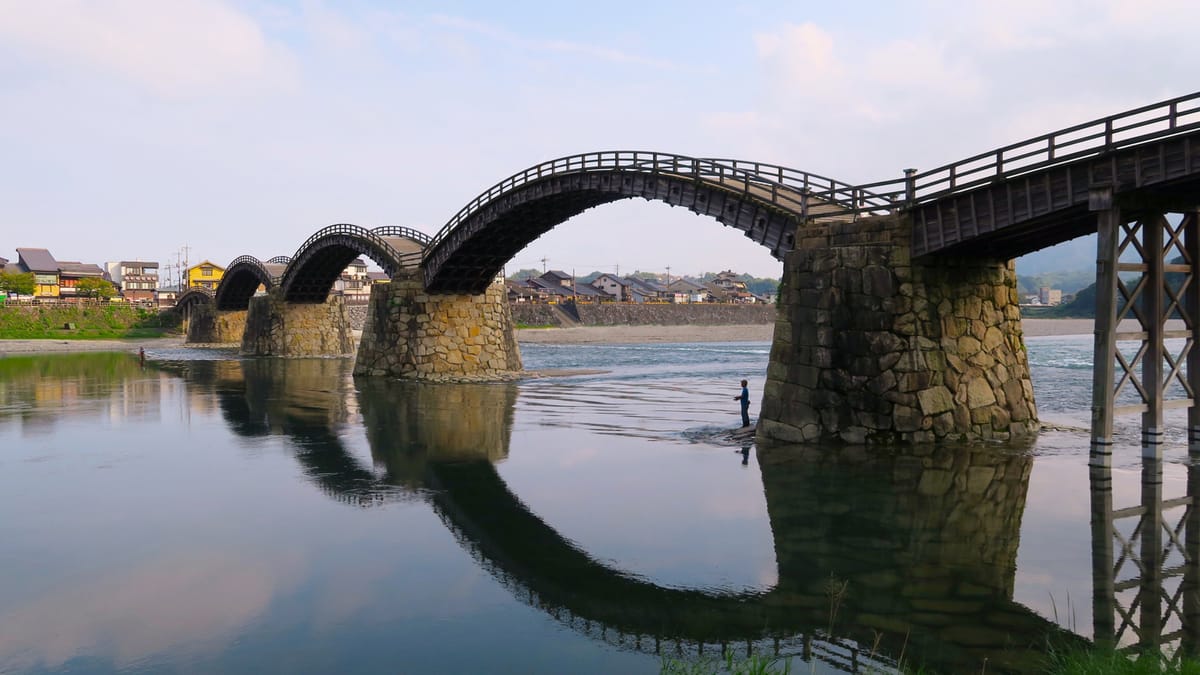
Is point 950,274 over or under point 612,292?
under

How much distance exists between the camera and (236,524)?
14812mm

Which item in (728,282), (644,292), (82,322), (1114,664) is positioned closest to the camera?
(1114,664)

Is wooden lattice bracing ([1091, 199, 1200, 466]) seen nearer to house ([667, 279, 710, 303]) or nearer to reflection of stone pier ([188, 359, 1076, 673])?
reflection of stone pier ([188, 359, 1076, 673])

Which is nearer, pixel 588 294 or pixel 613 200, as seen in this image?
pixel 613 200

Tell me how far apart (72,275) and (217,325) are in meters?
47.6

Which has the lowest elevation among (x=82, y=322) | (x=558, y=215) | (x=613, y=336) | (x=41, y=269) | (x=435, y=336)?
(x=613, y=336)

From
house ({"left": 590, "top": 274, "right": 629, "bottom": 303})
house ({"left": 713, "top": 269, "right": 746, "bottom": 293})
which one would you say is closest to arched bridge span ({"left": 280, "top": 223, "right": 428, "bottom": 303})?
house ({"left": 590, "top": 274, "right": 629, "bottom": 303})

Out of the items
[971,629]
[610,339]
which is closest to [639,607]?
[971,629]

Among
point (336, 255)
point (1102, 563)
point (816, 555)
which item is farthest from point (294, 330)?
point (1102, 563)

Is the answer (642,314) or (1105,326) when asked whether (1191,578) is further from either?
(642,314)

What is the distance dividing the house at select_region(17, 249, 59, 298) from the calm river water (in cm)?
11265

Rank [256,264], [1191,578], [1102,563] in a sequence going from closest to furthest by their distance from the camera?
[1191,578] → [1102,563] → [256,264]

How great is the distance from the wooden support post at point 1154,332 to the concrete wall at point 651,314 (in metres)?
100

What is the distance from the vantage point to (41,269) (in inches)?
4724
